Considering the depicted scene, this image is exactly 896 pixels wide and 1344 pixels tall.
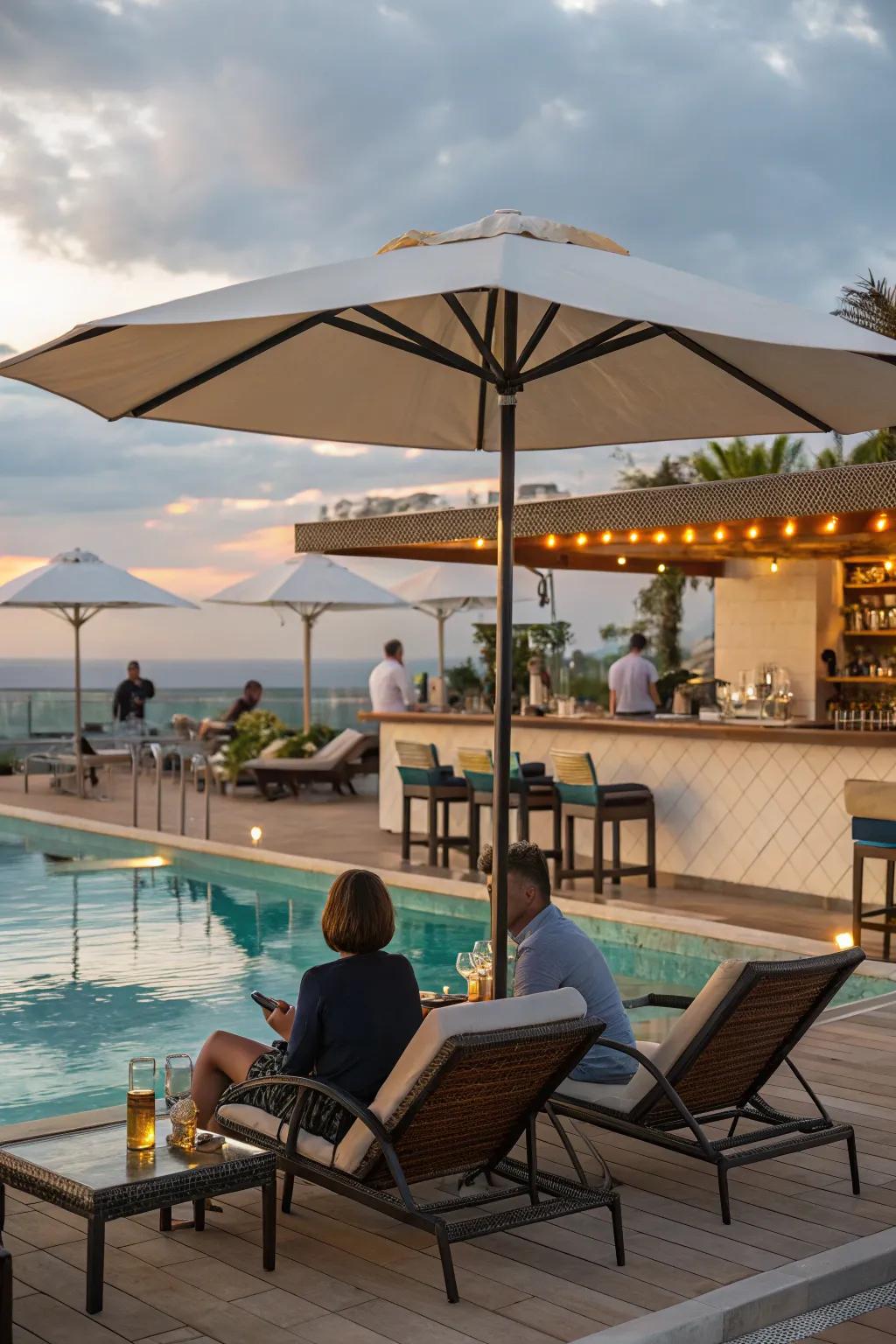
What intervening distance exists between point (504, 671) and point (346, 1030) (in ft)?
4.57

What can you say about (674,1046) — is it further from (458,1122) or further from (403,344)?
(403,344)

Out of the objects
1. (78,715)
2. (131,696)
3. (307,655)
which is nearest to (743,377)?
(78,715)

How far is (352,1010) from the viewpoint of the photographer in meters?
3.87

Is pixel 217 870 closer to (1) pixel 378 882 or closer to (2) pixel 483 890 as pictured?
(2) pixel 483 890

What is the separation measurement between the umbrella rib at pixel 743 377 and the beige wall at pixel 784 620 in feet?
25.8

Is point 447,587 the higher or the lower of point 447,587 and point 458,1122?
the higher

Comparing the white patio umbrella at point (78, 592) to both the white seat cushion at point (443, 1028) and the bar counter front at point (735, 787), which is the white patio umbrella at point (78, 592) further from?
the white seat cushion at point (443, 1028)

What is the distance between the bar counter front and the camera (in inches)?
394

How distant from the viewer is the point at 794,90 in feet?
70.5

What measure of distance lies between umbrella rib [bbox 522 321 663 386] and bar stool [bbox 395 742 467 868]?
23.7ft

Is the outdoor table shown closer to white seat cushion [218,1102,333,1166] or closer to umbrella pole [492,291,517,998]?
white seat cushion [218,1102,333,1166]

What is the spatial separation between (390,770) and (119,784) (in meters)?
7.07

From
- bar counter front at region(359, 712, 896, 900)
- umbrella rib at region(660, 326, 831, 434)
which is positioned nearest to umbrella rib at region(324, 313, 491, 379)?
umbrella rib at region(660, 326, 831, 434)

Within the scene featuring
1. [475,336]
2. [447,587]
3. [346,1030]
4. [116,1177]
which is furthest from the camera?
[447,587]
